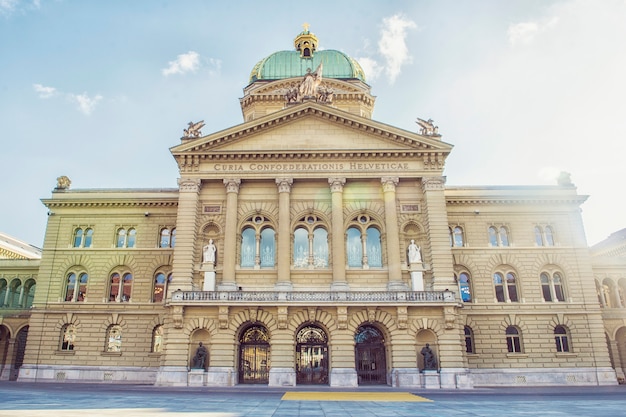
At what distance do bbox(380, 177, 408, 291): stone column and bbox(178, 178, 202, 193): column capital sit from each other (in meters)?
13.6

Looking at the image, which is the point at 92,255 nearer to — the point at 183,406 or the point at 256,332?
the point at 256,332

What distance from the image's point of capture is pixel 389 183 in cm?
3500

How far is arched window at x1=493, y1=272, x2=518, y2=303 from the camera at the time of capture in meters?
37.8

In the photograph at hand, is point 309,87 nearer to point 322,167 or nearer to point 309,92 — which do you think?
point 309,92

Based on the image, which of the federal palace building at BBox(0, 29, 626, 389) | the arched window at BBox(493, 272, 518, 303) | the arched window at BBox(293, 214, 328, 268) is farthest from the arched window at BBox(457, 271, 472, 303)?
the arched window at BBox(293, 214, 328, 268)

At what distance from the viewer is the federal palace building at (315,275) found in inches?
1223

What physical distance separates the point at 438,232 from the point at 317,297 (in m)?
9.96

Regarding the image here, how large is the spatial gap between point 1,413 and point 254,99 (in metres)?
37.2

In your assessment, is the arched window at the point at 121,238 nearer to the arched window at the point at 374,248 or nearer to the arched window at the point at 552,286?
the arched window at the point at 374,248

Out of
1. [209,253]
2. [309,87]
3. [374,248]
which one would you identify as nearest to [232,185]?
[209,253]

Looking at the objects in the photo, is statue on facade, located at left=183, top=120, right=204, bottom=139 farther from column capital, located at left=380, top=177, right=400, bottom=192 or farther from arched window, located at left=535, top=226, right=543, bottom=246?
arched window, located at left=535, top=226, right=543, bottom=246

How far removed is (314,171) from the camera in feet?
116

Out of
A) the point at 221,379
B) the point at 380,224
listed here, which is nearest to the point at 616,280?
the point at 380,224

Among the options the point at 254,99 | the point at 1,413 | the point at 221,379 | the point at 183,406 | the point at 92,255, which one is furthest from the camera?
the point at 254,99
